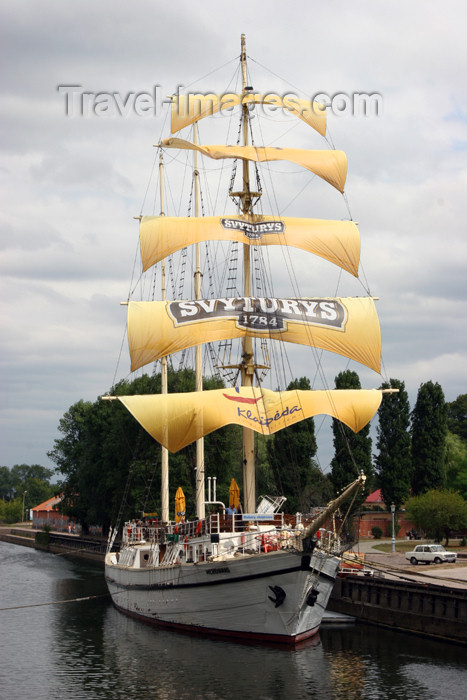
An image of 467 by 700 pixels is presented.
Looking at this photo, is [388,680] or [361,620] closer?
[388,680]

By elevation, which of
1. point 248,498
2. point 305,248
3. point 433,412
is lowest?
point 248,498

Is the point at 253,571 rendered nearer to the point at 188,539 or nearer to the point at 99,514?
the point at 188,539

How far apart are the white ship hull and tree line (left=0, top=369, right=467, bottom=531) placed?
21728mm

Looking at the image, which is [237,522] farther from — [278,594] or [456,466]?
[456,466]

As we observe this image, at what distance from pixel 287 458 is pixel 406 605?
31902 mm

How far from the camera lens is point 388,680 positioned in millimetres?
26016

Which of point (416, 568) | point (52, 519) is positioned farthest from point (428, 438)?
point (52, 519)

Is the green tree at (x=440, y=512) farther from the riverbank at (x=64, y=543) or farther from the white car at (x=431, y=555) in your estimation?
the riverbank at (x=64, y=543)

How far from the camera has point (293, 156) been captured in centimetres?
4403

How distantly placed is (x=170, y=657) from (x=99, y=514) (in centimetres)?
4380

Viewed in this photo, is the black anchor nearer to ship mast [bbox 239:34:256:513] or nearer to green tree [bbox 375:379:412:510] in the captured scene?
ship mast [bbox 239:34:256:513]

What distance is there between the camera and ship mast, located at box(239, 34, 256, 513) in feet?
121

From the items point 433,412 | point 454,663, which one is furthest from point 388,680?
point 433,412

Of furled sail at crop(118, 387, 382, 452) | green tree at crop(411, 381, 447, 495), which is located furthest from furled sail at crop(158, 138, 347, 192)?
green tree at crop(411, 381, 447, 495)
